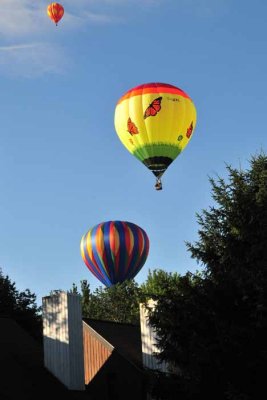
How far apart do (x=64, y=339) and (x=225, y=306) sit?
324 inches

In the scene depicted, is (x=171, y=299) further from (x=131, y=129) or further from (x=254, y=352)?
(x=131, y=129)

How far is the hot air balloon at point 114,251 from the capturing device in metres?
60.7

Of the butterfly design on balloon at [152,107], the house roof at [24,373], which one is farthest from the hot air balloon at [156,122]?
the house roof at [24,373]

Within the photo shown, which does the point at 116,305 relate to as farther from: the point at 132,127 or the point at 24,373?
the point at 24,373

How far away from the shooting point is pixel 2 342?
2722 cm

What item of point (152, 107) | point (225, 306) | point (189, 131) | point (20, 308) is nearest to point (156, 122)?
point (152, 107)

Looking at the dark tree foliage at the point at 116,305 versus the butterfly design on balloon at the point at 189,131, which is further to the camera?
the dark tree foliage at the point at 116,305

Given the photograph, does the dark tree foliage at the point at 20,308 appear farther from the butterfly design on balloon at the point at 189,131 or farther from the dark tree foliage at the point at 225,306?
the dark tree foliage at the point at 225,306

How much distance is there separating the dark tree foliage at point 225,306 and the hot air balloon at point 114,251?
38754mm

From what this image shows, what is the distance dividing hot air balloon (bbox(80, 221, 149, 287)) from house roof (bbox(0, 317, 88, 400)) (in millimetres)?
31455

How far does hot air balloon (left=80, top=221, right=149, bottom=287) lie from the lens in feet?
199

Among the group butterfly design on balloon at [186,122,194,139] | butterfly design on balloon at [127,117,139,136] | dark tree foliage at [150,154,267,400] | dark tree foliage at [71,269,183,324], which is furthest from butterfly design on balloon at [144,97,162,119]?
dark tree foliage at [71,269,183,324]

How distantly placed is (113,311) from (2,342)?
5459 cm

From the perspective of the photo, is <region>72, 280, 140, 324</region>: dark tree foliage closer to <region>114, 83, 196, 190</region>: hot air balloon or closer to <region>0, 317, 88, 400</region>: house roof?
<region>114, 83, 196, 190</region>: hot air balloon
